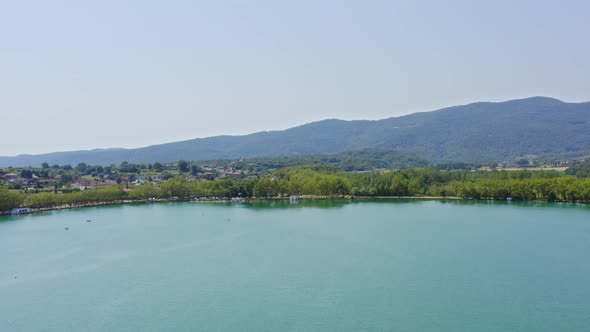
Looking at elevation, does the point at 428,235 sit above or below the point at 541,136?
below

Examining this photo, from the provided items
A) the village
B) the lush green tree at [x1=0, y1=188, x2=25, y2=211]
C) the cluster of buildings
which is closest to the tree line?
the lush green tree at [x1=0, y1=188, x2=25, y2=211]

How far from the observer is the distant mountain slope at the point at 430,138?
110438 mm

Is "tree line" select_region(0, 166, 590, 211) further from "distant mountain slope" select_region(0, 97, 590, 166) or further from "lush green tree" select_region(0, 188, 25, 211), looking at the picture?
"distant mountain slope" select_region(0, 97, 590, 166)

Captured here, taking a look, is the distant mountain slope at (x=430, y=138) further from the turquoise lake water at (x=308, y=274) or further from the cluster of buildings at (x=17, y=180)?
the turquoise lake water at (x=308, y=274)

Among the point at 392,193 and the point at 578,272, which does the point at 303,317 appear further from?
the point at 392,193

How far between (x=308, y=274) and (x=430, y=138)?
4670 inches

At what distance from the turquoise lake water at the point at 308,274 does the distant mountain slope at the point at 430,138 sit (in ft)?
295

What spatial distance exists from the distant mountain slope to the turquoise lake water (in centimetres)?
8990

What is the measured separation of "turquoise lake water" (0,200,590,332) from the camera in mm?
10367

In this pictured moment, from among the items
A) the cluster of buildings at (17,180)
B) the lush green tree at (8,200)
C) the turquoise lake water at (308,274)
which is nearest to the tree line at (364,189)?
Answer: the lush green tree at (8,200)

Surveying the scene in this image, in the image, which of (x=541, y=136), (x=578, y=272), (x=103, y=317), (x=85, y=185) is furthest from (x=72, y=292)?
(x=541, y=136)

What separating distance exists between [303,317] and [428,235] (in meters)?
10.0

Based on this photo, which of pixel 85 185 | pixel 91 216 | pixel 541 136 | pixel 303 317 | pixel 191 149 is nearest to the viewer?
pixel 303 317

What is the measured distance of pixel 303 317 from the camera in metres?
10.4
